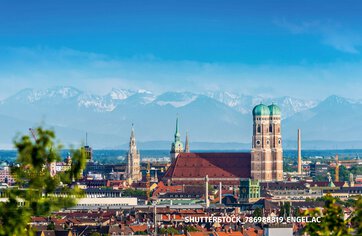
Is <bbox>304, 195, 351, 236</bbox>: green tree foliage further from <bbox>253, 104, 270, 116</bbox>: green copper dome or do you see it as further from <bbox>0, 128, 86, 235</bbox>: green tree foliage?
<bbox>253, 104, 270, 116</bbox>: green copper dome

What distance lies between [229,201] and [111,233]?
157 feet

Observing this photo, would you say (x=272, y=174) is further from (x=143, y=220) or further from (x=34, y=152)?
(x=34, y=152)

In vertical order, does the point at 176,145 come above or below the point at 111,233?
above

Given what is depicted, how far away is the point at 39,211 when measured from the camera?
86.5 ft

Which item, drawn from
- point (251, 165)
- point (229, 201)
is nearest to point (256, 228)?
point (229, 201)

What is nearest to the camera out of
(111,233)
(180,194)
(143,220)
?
(111,233)

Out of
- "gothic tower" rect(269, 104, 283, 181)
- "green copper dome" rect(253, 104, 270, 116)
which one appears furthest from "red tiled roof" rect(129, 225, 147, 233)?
"green copper dome" rect(253, 104, 270, 116)

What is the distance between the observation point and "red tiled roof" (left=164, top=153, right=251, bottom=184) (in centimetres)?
15738

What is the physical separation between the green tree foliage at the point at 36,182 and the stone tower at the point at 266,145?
421 ft

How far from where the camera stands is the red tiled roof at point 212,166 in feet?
516

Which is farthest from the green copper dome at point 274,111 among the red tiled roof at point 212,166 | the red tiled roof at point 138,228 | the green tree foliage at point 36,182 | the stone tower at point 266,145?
the green tree foliage at point 36,182

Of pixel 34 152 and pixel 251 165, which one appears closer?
pixel 34 152

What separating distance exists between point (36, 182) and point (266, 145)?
13055 centimetres

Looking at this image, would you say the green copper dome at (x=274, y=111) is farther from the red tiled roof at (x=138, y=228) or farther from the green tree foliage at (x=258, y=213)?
the red tiled roof at (x=138, y=228)
